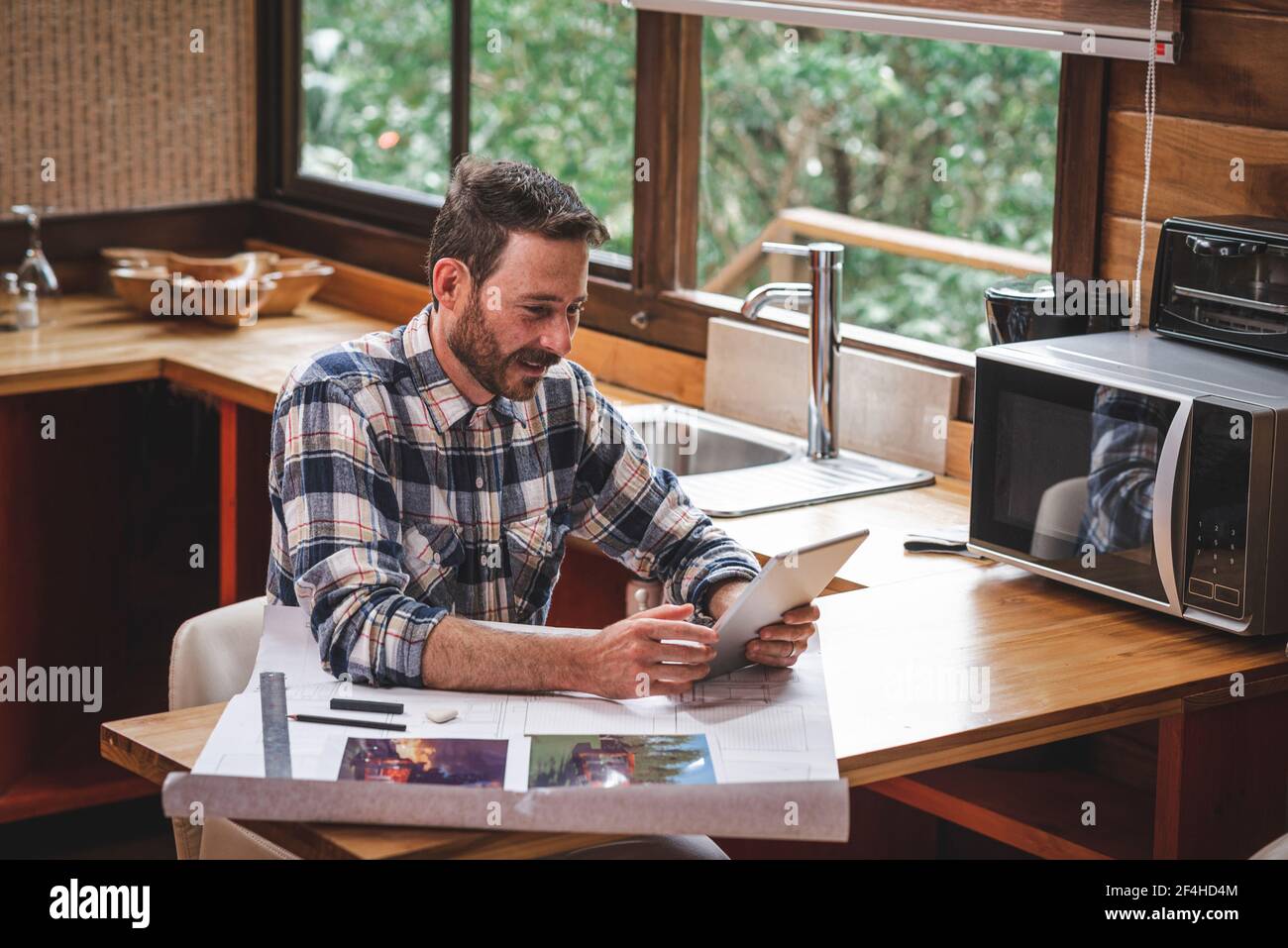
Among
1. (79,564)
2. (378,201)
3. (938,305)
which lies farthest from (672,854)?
(938,305)

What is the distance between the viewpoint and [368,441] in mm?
1837

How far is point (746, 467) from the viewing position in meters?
2.90

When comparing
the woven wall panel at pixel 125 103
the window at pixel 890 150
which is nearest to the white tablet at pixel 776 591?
the woven wall panel at pixel 125 103

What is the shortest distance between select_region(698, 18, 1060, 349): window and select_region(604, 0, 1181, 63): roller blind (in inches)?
115

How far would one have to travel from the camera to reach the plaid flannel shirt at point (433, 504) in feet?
5.59

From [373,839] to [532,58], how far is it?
4.98 m

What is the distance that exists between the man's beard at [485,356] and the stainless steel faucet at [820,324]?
92 cm

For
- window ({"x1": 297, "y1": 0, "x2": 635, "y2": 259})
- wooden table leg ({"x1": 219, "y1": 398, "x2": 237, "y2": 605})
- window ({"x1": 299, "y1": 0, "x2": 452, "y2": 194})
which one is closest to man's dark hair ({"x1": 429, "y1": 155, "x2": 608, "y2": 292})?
wooden table leg ({"x1": 219, "y1": 398, "x2": 237, "y2": 605})

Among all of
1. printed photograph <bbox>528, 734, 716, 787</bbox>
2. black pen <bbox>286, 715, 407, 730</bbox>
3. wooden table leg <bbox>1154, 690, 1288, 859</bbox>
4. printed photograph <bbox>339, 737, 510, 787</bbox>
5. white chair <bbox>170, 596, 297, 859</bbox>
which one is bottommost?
wooden table leg <bbox>1154, 690, 1288, 859</bbox>

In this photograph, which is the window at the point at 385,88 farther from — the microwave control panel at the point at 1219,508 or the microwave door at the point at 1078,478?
the microwave control panel at the point at 1219,508

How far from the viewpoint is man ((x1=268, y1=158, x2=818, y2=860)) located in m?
1.65

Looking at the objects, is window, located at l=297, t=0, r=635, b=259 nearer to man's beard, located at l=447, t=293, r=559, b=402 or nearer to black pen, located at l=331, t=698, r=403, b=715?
man's beard, located at l=447, t=293, r=559, b=402
